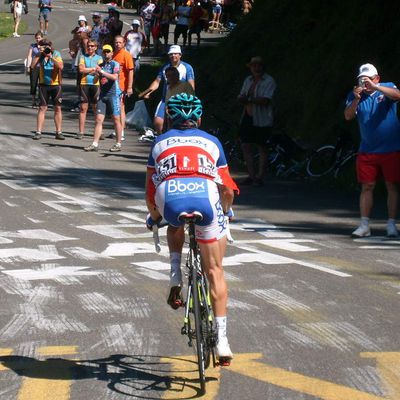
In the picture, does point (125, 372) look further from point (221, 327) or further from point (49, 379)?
point (221, 327)

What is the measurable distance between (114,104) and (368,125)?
831 centimetres

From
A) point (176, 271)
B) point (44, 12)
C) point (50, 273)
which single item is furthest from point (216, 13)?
point (176, 271)

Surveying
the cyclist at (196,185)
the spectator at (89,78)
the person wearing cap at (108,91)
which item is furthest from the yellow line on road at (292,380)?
the spectator at (89,78)

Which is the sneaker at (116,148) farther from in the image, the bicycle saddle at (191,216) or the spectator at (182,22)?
the spectator at (182,22)

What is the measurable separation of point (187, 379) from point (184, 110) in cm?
167

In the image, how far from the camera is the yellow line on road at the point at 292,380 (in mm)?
6660

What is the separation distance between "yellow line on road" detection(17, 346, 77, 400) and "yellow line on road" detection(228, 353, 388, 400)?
3.40 ft

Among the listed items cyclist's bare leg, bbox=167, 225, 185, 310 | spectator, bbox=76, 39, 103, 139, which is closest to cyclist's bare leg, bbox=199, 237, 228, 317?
cyclist's bare leg, bbox=167, 225, 185, 310

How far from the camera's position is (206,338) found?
6.96 meters

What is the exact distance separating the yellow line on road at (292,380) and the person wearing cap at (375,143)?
5.86 metres

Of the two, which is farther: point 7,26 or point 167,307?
point 7,26

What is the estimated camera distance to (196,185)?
701 centimetres

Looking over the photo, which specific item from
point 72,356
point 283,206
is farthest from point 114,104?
point 72,356

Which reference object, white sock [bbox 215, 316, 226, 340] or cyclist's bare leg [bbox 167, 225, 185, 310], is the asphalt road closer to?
white sock [bbox 215, 316, 226, 340]
